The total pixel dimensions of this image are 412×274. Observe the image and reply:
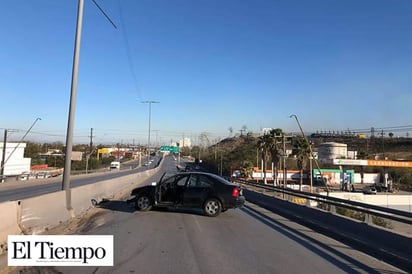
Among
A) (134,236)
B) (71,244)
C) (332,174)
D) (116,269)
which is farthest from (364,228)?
(332,174)

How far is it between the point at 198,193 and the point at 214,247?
6394mm

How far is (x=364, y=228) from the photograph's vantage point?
10.6 meters

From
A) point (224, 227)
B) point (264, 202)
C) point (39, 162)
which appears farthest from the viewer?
point (39, 162)

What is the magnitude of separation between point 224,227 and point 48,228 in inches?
197

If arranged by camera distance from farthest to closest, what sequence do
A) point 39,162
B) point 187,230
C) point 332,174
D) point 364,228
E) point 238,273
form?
point 39,162, point 332,174, point 187,230, point 364,228, point 238,273

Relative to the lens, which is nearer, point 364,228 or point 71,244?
point 71,244

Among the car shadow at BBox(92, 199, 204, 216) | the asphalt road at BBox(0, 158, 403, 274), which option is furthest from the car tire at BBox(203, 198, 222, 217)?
the car shadow at BBox(92, 199, 204, 216)

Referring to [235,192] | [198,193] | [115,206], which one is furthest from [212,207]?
[115,206]

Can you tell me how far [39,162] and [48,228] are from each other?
5060 inches

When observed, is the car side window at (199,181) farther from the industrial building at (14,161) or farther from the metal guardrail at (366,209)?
the industrial building at (14,161)

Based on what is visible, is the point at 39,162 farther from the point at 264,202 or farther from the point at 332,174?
the point at 264,202

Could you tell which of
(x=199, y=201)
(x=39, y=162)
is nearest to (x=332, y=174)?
(x=199, y=201)

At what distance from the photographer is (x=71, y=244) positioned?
7.23 m

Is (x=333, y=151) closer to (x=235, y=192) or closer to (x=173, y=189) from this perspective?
(x=235, y=192)
